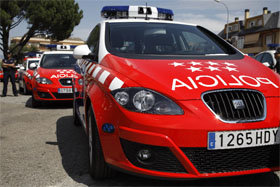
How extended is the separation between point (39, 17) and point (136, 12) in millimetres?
25580

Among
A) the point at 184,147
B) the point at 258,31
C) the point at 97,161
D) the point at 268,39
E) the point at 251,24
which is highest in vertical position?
the point at 184,147

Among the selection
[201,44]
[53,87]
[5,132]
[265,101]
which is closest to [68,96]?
[53,87]

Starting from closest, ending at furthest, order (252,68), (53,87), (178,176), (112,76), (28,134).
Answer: (178,176)
(112,76)
(252,68)
(28,134)
(53,87)

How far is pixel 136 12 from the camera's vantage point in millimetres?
5383

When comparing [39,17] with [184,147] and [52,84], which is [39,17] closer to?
[52,84]

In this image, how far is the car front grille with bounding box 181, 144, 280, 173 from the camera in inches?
91.5

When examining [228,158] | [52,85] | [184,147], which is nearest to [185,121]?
[184,147]

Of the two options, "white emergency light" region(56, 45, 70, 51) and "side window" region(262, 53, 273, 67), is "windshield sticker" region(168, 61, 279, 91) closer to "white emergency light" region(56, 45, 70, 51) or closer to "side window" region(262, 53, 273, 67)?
"side window" region(262, 53, 273, 67)

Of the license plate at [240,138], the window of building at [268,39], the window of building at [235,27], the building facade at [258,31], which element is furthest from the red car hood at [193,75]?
the window of building at [235,27]

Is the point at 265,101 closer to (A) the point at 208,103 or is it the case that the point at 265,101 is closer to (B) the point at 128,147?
(A) the point at 208,103

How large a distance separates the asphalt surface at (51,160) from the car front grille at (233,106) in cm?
67

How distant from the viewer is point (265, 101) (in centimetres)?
246

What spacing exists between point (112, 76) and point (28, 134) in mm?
2851

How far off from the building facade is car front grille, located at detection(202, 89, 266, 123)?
134ft
